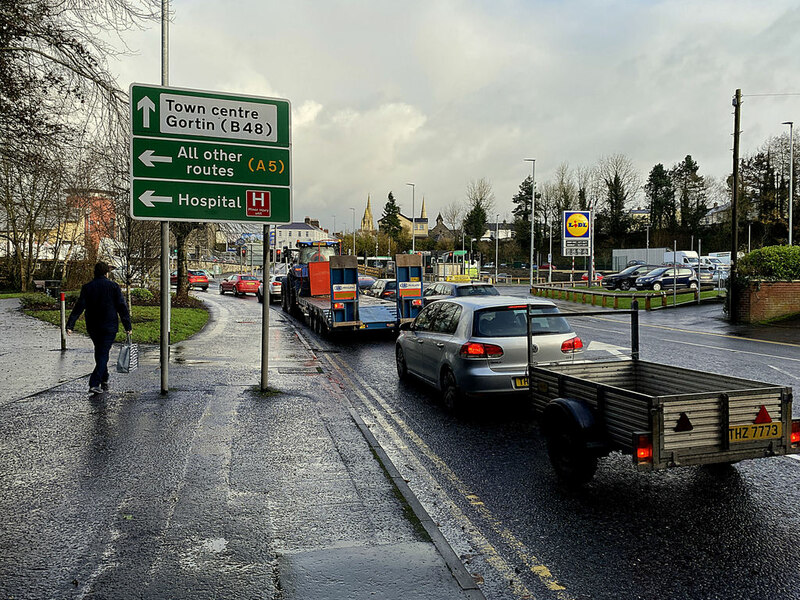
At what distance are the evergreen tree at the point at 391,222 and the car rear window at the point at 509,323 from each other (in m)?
101

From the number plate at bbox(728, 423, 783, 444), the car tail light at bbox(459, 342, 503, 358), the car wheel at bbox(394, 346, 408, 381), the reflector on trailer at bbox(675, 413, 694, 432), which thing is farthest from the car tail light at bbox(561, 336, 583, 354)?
the reflector on trailer at bbox(675, 413, 694, 432)

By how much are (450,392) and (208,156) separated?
5.04 metres

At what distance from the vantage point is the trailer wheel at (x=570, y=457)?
555 centimetres

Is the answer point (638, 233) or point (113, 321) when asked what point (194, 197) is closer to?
point (113, 321)

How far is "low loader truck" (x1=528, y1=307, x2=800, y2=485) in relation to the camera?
4824 mm

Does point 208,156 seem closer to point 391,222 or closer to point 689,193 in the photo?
point 689,193

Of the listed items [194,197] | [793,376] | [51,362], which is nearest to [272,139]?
[194,197]

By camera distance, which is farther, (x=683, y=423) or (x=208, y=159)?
(x=208, y=159)

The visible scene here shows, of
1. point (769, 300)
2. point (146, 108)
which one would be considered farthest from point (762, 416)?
point (769, 300)

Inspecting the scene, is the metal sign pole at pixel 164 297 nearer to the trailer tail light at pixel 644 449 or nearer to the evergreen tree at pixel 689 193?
the trailer tail light at pixel 644 449

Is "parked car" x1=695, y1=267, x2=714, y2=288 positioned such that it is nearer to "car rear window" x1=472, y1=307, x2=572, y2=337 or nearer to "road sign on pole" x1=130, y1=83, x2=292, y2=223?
"car rear window" x1=472, y1=307, x2=572, y2=337

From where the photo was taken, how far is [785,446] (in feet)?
16.8

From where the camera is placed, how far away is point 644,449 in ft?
15.7

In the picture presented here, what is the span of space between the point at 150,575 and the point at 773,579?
378 centimetres
